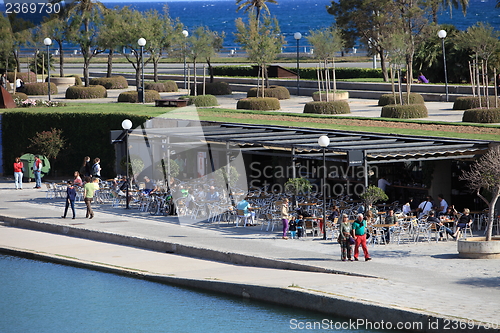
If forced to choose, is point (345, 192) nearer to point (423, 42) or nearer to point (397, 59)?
point (397, 59)

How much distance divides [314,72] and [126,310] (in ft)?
138

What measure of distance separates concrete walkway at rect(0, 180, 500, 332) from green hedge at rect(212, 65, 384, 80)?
32.6m

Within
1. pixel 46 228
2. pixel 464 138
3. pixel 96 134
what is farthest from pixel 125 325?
pixel 96 134

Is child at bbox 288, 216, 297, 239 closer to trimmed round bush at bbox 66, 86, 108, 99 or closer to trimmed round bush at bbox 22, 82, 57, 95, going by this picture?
trimmed round bush at bbox 66, 86, 108, 99

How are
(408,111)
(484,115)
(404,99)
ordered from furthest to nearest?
(404,99) → (408,111) → (484,115)

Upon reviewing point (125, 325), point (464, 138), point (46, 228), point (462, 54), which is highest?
point (462, 54)

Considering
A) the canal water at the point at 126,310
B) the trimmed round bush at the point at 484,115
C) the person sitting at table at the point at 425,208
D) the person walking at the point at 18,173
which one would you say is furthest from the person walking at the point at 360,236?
the person walking at the point at 18,173

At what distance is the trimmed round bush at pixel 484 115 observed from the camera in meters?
29.3

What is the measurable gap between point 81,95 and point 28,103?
7.35 meters

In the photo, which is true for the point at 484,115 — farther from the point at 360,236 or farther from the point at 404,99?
the point at 360,236

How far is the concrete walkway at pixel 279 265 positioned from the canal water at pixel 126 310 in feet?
0.92

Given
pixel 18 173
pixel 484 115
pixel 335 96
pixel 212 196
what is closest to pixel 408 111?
pixel 484 115

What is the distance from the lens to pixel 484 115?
29.4 m

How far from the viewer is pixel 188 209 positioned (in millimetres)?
24766
